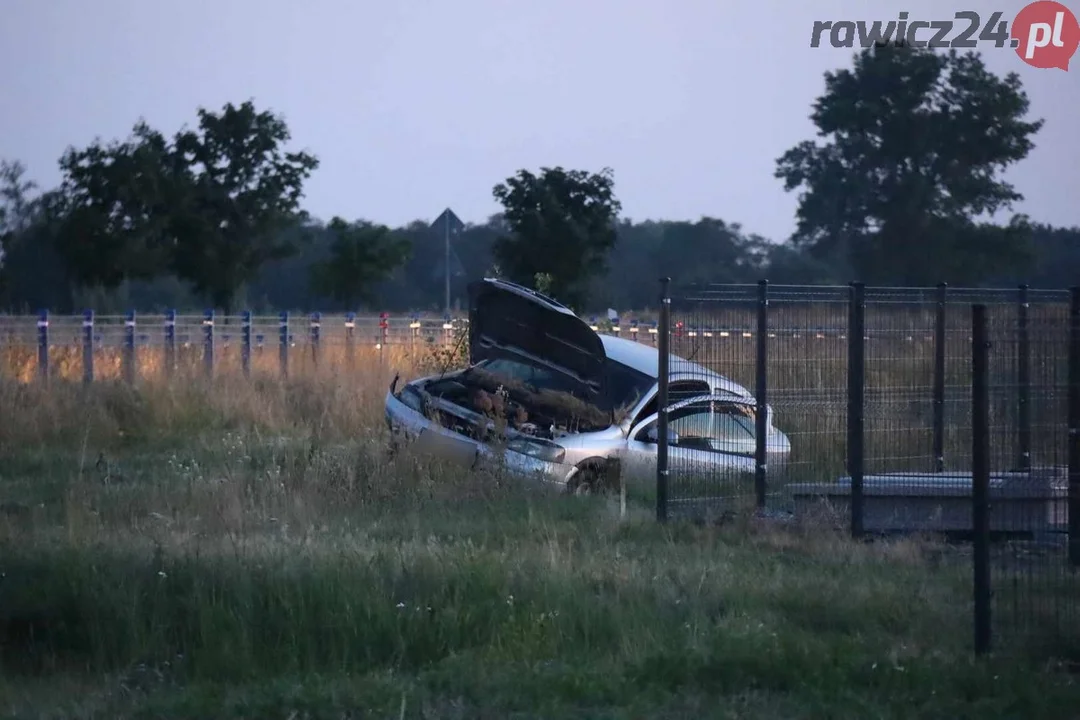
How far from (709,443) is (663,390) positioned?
→ 99cm

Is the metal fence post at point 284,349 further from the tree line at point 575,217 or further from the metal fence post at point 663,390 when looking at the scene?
the metal fence post at point 663,390

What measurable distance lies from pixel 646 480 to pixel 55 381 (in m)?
10.3

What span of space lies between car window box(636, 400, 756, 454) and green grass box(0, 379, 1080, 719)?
0.75m

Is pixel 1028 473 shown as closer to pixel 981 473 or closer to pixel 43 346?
pixel 981 473

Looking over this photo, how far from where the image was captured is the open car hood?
11055 mm

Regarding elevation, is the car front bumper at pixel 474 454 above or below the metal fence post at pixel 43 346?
below

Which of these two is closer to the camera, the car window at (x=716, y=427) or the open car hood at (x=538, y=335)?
the car window at (x=716, y=427)

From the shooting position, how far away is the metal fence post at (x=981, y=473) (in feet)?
20.6

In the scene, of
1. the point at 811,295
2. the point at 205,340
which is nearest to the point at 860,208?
the point at 205,340

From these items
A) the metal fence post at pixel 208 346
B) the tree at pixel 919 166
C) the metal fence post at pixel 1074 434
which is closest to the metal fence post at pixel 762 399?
the metal fence post at pixel 1074 434

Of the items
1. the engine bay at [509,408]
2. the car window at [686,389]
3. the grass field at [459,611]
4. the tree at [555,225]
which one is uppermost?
the tree at [555,225]

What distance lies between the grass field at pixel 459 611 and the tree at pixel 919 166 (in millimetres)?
23317

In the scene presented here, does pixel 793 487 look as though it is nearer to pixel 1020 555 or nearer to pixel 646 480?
pixel 646 480

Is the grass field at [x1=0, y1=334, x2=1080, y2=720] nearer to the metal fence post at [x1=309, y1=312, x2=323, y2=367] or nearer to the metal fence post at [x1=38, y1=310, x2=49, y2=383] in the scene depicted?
the metal fence post at [x1=38, y1=310, x2=49, y2=383]
